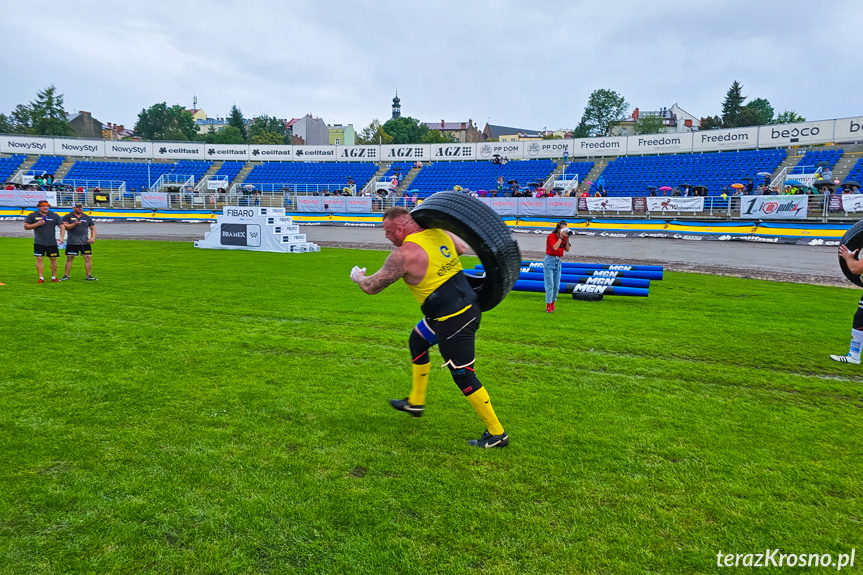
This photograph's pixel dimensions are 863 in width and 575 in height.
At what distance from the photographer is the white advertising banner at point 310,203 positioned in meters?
40.8

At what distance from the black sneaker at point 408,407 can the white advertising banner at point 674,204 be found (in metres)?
30.4

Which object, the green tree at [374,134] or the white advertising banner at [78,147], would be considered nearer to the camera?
the white advertising banner at [78,147]

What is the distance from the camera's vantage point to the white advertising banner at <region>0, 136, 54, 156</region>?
2099 inches

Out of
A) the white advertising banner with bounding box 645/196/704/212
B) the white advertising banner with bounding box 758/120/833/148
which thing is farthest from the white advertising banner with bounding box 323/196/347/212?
the white advertising banner with bounding box 758/120/833/148

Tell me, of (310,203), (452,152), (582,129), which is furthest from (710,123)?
(310,203)

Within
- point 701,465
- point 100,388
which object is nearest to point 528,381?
point 701,465

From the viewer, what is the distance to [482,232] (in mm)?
4477

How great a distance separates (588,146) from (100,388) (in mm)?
46553

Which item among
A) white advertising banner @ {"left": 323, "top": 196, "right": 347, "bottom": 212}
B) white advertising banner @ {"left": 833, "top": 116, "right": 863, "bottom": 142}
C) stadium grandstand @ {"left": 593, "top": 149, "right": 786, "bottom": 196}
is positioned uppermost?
white advertising banner @ {"left": 833, "top": 116, "right": 863, "bottom": 142}

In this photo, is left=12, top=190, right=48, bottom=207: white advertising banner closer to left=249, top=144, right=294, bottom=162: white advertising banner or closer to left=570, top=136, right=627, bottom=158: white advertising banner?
left=249, top=144, right=294, bottom=162: white advertising banner

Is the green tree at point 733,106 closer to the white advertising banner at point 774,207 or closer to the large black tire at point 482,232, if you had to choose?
the white advertising banner at point 774,207

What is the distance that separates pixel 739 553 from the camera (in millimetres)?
3121

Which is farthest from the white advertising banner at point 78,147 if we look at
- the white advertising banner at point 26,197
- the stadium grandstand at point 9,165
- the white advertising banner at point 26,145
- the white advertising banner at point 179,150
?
the white advertising banner at point 26,197

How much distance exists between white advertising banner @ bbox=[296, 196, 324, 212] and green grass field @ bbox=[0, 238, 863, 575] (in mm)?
32771
